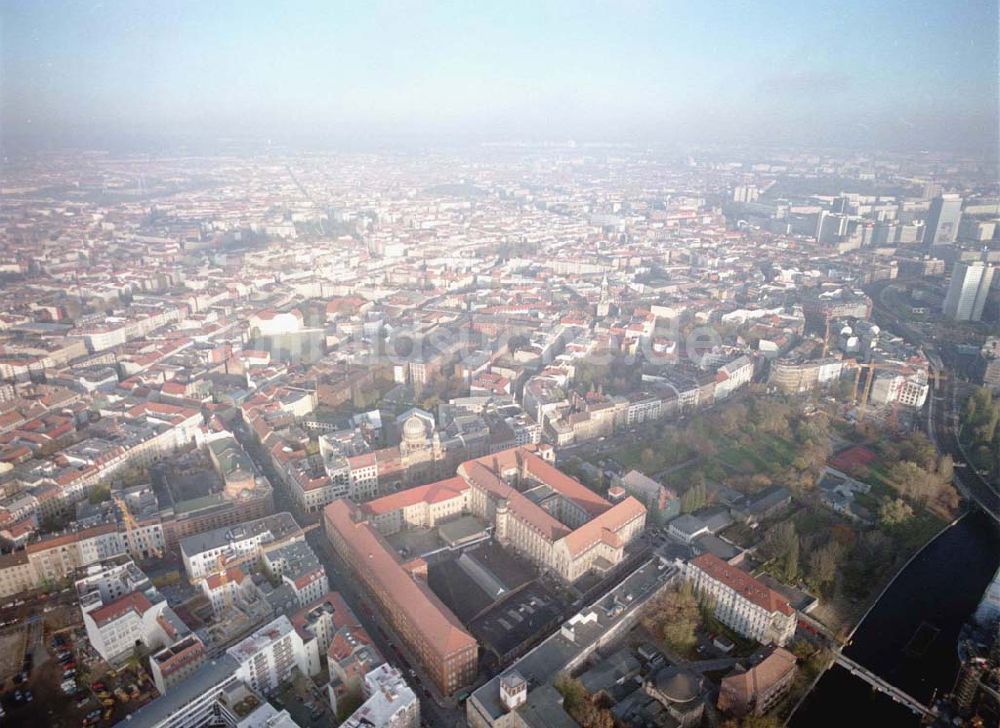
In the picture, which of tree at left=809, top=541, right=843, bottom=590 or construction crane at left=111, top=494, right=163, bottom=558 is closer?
tree at left=809, top=541, right=843, bottom=590

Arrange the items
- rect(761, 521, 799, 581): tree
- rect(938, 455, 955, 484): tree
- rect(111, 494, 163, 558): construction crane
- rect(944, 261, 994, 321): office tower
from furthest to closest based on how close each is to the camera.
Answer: rect(944, 261, 994, 321): office tower
rect(938, 455, 955, 484): tree
rect(111, 494, 163, 558): construction crane
rect(761, 521, 799, 581): tree

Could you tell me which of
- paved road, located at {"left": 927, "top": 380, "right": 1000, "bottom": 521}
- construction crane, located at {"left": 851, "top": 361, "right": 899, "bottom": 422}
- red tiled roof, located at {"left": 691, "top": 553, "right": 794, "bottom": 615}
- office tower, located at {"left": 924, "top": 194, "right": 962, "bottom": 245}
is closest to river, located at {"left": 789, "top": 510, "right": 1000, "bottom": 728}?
paved road, located at {"left": 927, "top": 380, "right": 1000, "bottom": 521}

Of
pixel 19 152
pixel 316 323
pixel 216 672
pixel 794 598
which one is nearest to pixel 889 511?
pixel 794 598

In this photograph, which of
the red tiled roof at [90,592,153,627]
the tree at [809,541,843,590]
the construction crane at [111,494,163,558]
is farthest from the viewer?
the construction crane at [111,494,163,558]

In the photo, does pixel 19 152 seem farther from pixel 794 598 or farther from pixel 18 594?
pixel 794 598

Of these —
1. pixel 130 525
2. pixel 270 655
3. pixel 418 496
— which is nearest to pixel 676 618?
pixel 418 496

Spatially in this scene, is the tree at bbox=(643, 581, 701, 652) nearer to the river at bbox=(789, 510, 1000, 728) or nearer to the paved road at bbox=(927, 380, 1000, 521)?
the river at bbox=(789, 510, 1000, 728)
